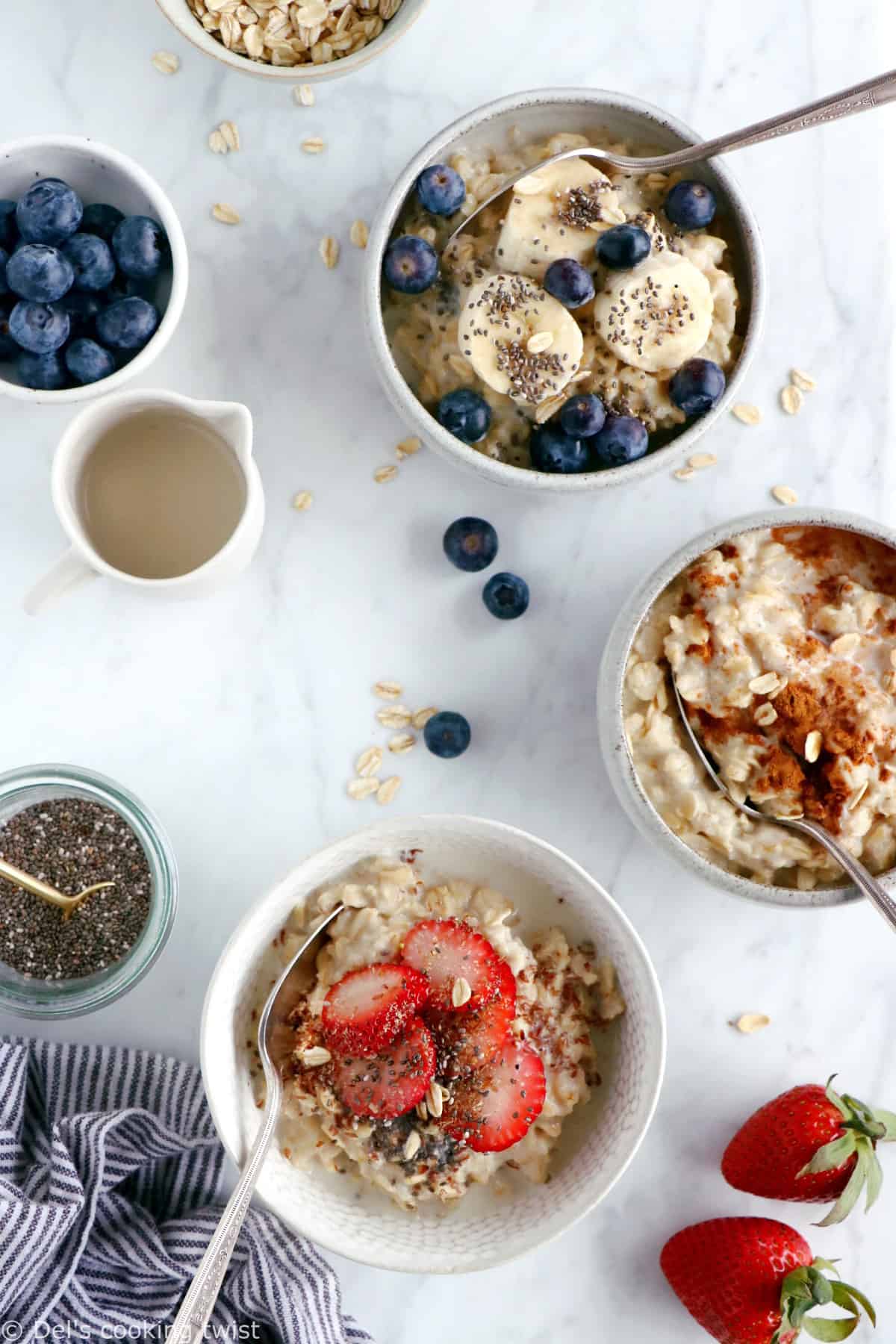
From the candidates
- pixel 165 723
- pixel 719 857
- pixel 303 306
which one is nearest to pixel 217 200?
pixel 303 306

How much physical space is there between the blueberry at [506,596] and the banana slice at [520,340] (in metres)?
0.24

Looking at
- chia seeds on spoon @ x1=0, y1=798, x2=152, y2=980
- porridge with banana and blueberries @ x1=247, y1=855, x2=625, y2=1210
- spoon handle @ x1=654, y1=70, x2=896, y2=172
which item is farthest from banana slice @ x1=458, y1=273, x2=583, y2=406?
chia seeds on spoon @ x1=0, y1=798, x2=152, y2=980

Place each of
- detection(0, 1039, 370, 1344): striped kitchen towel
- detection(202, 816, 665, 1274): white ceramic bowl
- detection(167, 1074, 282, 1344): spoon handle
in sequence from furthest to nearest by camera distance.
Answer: detection(0, 1039, 370, 1344): striped kitchen towel < detection(202, 816, 665, 1274): white ceramic bowl < detection(167, 1074, 282, 1344): spoon handle

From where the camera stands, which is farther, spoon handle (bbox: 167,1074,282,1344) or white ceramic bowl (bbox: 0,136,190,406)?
white ceramic bowl (bbox: 0,136,190,406)

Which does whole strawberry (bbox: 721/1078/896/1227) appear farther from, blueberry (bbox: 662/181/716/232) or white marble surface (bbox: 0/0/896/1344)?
blueberry (bbox: 662/181/716/232)

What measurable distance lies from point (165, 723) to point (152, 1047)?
Result: 39 centimetres

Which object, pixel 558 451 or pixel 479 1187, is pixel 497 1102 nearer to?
pixel 479 1187

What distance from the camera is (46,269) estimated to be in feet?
4.27

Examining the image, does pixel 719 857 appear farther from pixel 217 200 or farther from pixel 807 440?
pixel 217 200

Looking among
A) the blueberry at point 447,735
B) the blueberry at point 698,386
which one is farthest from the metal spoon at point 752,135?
the blueberry at point 447,735

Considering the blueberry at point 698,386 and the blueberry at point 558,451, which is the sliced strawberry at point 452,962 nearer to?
the blueberry at point 558,451

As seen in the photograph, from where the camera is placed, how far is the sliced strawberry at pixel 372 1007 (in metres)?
1.30

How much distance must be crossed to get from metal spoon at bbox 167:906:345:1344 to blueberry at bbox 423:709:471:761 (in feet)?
0.75

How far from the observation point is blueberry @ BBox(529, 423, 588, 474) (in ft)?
4.52
